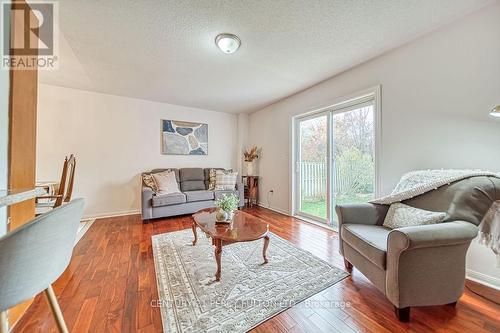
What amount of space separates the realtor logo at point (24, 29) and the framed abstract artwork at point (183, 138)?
2344 mm

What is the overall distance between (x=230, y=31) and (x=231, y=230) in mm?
1977

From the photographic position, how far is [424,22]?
1.83 m

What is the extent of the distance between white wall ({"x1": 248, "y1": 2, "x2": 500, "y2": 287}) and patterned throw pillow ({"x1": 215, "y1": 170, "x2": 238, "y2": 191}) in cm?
269

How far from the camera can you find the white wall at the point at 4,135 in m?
1.22

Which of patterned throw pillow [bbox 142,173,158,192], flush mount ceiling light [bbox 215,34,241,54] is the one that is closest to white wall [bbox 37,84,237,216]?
patterned throw pillow [bbox 142,173,158,192]

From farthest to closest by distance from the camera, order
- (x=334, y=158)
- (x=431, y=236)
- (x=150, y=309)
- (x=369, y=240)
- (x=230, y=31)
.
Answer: (x=334, y=158)
(x=230, y=31)
(x=369, y=240)
(x=150, y=309)
(x=431, y=236)

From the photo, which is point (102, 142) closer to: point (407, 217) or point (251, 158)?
point (251, 158)

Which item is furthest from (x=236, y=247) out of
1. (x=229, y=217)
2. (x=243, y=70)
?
(x=243, y=70)

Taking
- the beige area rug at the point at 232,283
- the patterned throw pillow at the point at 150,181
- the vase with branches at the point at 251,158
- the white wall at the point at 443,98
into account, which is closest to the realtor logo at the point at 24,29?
the beige area rug at the point at 232,283

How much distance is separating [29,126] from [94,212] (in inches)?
106

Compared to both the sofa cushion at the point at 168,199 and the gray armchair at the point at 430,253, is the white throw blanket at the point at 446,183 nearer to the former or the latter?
the gray armchair at the point at 430,253

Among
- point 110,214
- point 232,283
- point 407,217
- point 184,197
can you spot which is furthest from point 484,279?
point 110,214

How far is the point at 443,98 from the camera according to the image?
190cm

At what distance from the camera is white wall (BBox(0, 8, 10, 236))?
122 cm
